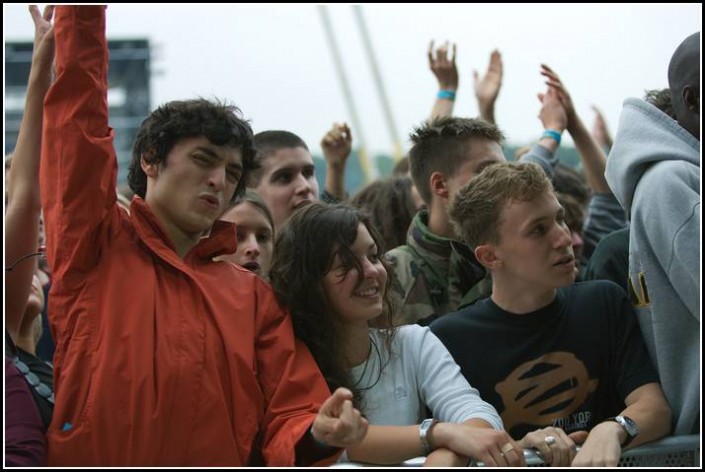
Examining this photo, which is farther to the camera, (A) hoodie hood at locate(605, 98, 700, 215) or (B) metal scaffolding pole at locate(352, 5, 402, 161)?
(B) metal scaffolding pole at locate(352, 5, 402, 161)

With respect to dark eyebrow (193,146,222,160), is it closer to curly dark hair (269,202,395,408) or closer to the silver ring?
curly dark hair (269,202,395,408)

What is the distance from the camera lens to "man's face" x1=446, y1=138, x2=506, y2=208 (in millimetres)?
3266

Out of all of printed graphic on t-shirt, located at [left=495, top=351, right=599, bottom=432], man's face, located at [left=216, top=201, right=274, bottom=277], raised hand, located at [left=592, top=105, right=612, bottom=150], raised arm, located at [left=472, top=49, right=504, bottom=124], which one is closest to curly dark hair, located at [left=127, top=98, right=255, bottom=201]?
man's face, located at [left=216, top=201, right=274, bottom=277]

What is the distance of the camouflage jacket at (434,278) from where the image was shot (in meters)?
3.01

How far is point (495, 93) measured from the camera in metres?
4.09

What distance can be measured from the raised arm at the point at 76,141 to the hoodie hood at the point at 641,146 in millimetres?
1320

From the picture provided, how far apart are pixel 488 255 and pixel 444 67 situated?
1545mm

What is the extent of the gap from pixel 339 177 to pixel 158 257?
1.96 m

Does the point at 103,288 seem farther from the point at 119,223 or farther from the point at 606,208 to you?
the point at 606,208

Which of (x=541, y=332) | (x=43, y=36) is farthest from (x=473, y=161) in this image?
(x=43, y=36)

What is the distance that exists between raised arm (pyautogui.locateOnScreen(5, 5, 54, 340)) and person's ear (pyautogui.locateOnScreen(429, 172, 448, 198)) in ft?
4.54

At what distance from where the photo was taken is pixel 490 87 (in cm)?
411

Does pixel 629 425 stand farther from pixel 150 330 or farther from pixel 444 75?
pixel 444 75

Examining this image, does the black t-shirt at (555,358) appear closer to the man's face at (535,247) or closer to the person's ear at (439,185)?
the man's face at (535,247)
